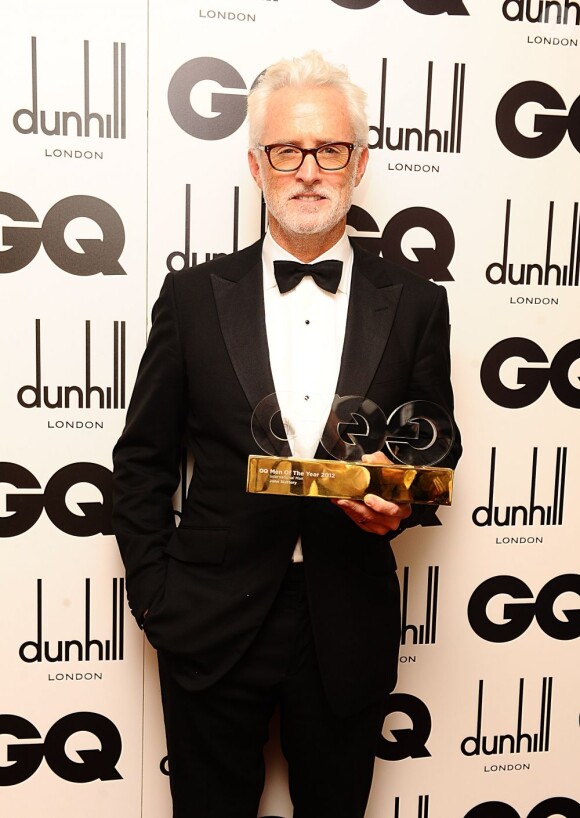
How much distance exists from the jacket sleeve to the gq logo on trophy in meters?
0.31

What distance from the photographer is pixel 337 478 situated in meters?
1.17

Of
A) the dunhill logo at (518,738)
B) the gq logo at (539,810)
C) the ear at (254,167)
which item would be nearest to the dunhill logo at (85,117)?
the ear at (254,167)

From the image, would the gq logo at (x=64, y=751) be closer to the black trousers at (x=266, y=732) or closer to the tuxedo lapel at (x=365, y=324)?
the black trousers at (x=266, y=732)

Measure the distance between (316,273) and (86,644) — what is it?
102 centimetres

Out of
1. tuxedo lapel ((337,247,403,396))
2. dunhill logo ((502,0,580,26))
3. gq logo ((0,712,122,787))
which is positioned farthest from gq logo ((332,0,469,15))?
gq logo ((0,712,122,787))

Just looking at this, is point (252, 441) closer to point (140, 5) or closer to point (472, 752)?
point (140, 5)

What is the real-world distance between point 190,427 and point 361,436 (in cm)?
43

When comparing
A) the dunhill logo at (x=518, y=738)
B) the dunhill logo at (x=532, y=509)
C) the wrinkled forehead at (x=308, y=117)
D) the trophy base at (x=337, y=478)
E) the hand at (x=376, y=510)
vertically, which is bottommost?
the dunhill logo at (x=518, y=738)

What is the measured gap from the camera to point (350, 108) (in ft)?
4.70

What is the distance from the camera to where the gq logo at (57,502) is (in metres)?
1.68

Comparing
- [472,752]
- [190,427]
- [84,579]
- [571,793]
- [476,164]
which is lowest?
[571,793]

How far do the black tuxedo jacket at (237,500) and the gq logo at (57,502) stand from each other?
0.22m

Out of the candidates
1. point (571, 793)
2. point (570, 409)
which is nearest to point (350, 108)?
point (570, 409)

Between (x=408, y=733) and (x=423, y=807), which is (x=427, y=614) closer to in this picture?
(x=408, y=733)
